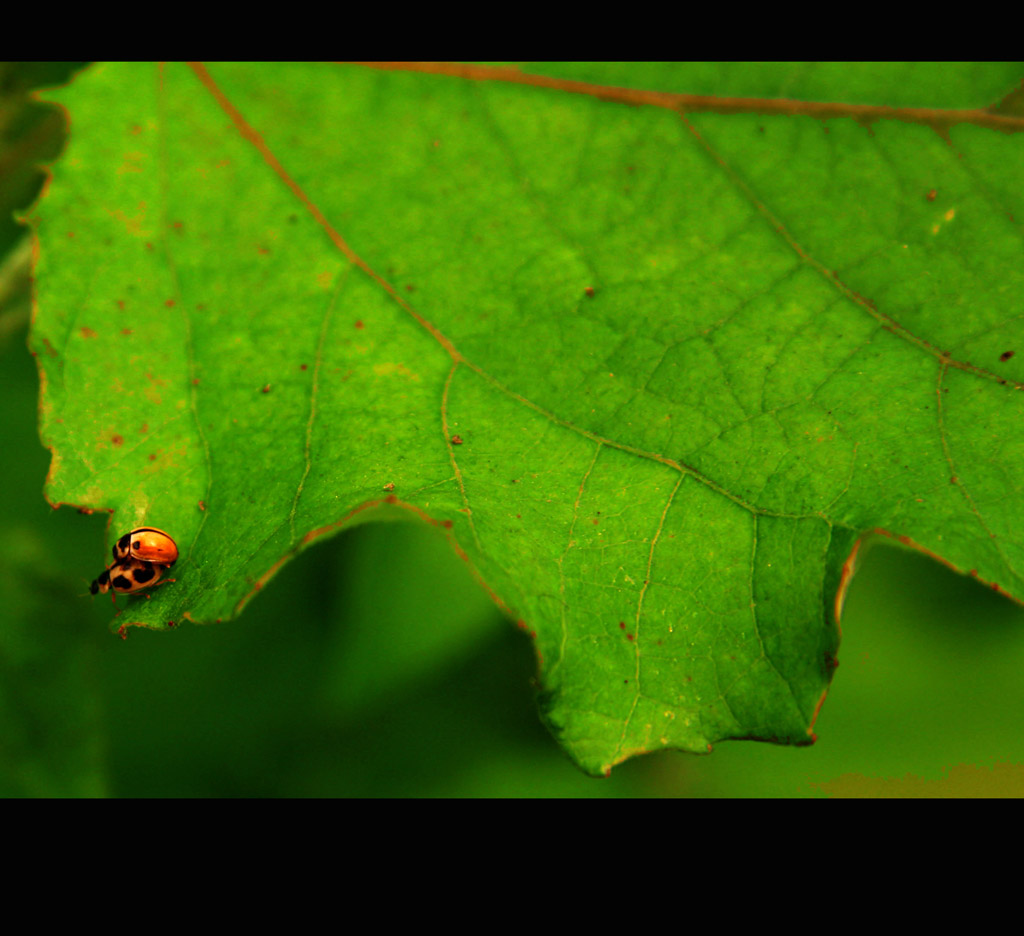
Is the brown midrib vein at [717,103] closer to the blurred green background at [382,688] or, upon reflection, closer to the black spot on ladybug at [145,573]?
the black spot on ladybug at [145,573]

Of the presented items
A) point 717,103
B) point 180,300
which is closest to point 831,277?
point 717,103

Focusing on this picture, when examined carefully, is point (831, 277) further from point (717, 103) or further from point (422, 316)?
point (422, 316)

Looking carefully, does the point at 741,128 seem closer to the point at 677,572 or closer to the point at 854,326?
the point at 854,326

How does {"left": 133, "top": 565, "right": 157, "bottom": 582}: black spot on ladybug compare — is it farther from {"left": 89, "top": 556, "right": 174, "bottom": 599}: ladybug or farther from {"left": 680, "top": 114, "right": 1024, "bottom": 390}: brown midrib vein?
{"left": 680, "top": 114, "right": 1024, "bottom": 390}: brown midrib vein

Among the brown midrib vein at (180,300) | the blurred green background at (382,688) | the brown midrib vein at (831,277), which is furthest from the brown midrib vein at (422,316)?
the blurred green background at (382,688)

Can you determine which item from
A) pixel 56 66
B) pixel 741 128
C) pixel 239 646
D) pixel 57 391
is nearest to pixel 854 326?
pixel 741 128

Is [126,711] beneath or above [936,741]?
beneath
